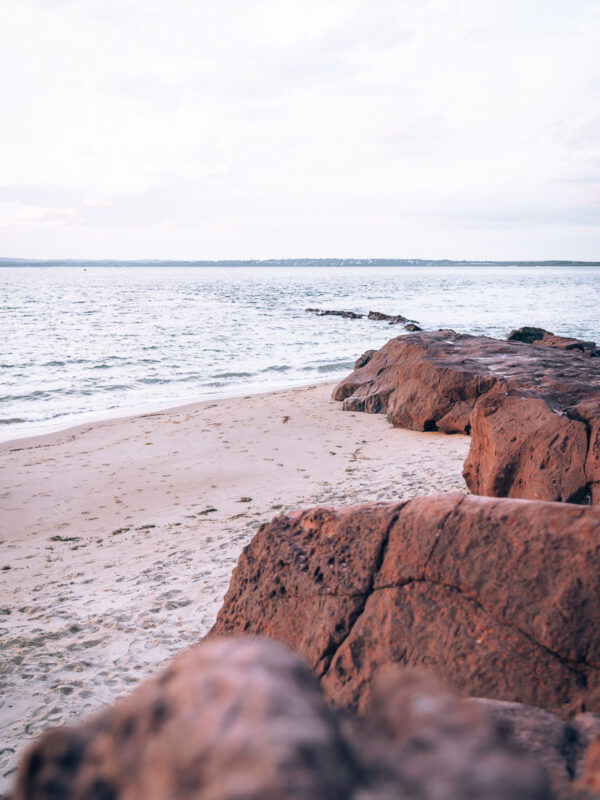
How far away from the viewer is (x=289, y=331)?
3114 cm

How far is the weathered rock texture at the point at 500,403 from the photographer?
5.74 meters

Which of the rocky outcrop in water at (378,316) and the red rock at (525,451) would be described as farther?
the rocky outcrop in water at (378,316)

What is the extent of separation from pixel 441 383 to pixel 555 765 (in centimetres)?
830

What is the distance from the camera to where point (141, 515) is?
23.0 feet

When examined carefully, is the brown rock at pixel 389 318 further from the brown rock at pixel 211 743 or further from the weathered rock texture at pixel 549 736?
the brown rock at pixel 211 743

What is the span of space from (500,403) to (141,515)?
427cm

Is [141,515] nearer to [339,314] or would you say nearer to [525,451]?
[525,451]

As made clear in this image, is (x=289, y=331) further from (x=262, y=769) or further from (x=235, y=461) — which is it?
(x=262, y=769)

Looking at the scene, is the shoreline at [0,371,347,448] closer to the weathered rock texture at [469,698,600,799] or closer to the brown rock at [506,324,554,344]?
the brown rock at [506,324,554,344]

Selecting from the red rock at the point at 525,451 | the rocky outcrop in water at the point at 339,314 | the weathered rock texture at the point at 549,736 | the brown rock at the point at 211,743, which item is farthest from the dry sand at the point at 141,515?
the rocky outcrop in water at the point at 339,314

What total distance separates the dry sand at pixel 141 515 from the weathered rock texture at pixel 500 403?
54 centimetres

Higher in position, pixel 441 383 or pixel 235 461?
pixel 441 383

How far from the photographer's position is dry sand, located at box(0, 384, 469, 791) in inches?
158

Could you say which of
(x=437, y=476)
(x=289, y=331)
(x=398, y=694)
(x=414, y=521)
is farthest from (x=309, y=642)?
(x=289, y=331)
